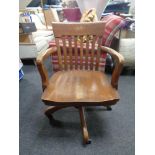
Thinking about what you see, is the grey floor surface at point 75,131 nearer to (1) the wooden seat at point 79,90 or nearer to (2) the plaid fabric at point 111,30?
(1) the wooden seat at point 79,90

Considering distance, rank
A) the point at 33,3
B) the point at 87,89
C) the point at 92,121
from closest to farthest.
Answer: the point at 87,89, the point at 92,121, the point at 33,3

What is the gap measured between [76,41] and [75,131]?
2.47 ft

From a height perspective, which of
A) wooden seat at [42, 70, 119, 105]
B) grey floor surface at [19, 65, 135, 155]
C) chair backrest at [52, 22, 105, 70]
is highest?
chair backrest at [52, 22, 105, 70]

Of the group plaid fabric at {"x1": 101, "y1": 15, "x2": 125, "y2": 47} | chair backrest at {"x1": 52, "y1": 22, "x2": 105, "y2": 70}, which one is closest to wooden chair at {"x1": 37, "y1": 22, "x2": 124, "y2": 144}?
chair backrest at {"x1": 52, "y1": 22, "x2": 105, "y2": 70}

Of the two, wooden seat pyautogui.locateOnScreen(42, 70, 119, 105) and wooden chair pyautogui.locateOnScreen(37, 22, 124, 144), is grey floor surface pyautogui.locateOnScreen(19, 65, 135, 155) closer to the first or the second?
wooden chair pyautogui.locateOnScreen(37, 22, 124, 144)

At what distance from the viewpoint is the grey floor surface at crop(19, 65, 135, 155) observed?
4.29ft

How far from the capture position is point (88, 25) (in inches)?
59.9

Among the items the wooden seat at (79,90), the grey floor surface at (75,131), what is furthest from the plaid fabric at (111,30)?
the wooden seat at (79,90)

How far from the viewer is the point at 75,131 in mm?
1483

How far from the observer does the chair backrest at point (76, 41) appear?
1.52 m

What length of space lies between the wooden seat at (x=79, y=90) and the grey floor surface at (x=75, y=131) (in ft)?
1.18
